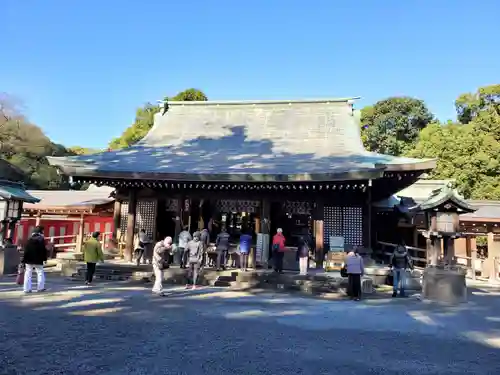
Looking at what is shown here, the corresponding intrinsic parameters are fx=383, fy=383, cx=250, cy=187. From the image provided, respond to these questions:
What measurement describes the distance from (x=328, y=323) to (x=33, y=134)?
37414 millimetres

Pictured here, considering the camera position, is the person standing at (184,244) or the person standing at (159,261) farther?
the person standing at (184,244)

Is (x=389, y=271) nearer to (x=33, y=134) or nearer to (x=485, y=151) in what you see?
(x=485, y=151)

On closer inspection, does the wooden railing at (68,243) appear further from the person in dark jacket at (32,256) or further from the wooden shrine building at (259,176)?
the person in dark jacket at (32,256)

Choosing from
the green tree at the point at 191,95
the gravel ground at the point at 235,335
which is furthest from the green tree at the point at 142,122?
the gravel ground at the point at 235,335

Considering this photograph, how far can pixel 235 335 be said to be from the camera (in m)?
6.24

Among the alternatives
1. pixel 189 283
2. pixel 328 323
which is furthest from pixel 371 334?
pixel 189 283

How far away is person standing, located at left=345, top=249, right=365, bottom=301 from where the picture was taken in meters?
9.99

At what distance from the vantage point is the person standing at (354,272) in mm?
9992

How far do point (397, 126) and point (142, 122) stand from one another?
2866 centimetres

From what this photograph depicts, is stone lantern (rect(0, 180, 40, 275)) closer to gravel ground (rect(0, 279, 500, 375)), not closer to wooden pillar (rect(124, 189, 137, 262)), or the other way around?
gravel ground (rect(0, 279, 500, 375))

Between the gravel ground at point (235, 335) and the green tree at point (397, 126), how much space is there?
3480 centimetres

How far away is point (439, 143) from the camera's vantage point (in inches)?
1176

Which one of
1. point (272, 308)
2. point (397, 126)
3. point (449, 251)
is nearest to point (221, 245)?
point (272, 308)

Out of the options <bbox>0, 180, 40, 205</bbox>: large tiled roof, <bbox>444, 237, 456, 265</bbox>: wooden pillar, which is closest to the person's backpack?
<bbox>0, 180, 40, 205</bbox>: large tiled roof
